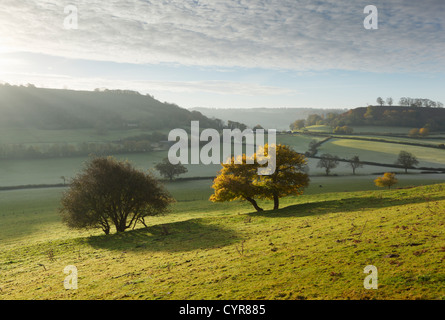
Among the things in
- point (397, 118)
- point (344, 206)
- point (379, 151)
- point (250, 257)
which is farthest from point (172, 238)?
point (397, 118)

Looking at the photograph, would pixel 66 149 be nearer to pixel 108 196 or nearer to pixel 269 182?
pixel 108 196

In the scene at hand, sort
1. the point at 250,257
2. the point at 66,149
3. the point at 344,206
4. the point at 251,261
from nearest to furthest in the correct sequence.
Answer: the point at 251,261 < the point at 250,257 < the point at 344,206 < the point at 66,149

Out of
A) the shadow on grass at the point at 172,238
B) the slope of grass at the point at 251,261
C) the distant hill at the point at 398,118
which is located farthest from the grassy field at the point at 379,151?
the shadow on grass at the point at 172,238

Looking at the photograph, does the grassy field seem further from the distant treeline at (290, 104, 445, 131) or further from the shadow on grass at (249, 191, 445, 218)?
the shadow on grass at (249, 191, 445, 218)

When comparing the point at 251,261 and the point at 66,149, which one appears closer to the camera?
the point at 251,261

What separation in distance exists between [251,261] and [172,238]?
1381cm

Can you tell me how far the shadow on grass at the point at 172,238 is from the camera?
80.1 ft

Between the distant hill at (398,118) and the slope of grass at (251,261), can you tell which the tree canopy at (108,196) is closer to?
the slope of grass at (251,261)

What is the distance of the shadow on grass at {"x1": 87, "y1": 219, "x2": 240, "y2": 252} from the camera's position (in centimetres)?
2442

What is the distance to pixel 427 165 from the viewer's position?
92.0 m

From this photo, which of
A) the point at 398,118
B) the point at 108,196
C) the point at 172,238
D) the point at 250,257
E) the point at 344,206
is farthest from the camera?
the point at 398,118

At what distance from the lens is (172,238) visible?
28.5 metres

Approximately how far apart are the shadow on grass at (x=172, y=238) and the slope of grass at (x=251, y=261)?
0.12 m
